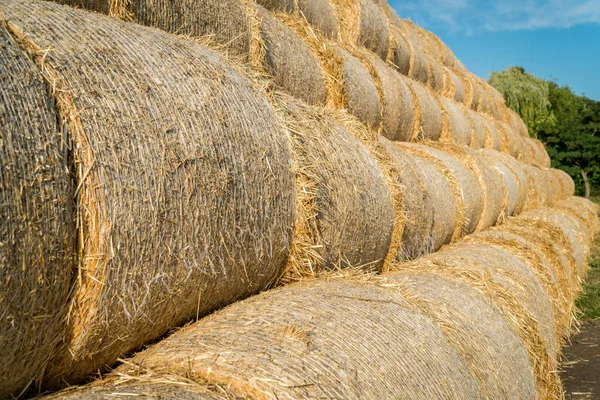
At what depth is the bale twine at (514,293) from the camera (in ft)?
8.93

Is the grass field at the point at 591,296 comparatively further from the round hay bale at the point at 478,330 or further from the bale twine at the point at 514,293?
the round hay bale at the point at 478,330

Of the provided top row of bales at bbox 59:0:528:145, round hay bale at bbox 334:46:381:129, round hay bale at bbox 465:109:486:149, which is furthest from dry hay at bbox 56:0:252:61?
round hay bale at bbox 465:109:486:149

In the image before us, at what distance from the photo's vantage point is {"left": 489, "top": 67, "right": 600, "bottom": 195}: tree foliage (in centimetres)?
2069

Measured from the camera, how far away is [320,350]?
1403mm

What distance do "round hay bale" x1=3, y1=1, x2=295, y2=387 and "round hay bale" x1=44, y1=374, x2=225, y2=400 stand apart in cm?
10

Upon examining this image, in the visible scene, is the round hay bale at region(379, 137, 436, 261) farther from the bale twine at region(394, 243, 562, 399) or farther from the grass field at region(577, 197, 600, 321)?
the grass field at region(577, 197, 600, 321)

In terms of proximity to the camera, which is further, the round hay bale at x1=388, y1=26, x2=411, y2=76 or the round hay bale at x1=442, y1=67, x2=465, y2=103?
the round hay bale at x1=442, y1=67, x2=465, y2=103

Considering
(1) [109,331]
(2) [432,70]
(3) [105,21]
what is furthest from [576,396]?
(2) [432,70]

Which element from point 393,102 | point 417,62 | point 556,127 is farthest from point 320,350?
point 556,127

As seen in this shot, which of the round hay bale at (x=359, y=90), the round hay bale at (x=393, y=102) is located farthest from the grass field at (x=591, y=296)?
the round hay bale at (x=359, y=90)

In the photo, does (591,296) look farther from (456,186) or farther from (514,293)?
(514,293)

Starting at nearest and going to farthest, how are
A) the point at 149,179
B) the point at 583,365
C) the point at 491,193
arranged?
the point at 149,179, the point at 583,365, the point at 491,193

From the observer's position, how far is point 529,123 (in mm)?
20469

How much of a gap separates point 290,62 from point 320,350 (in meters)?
1.91
